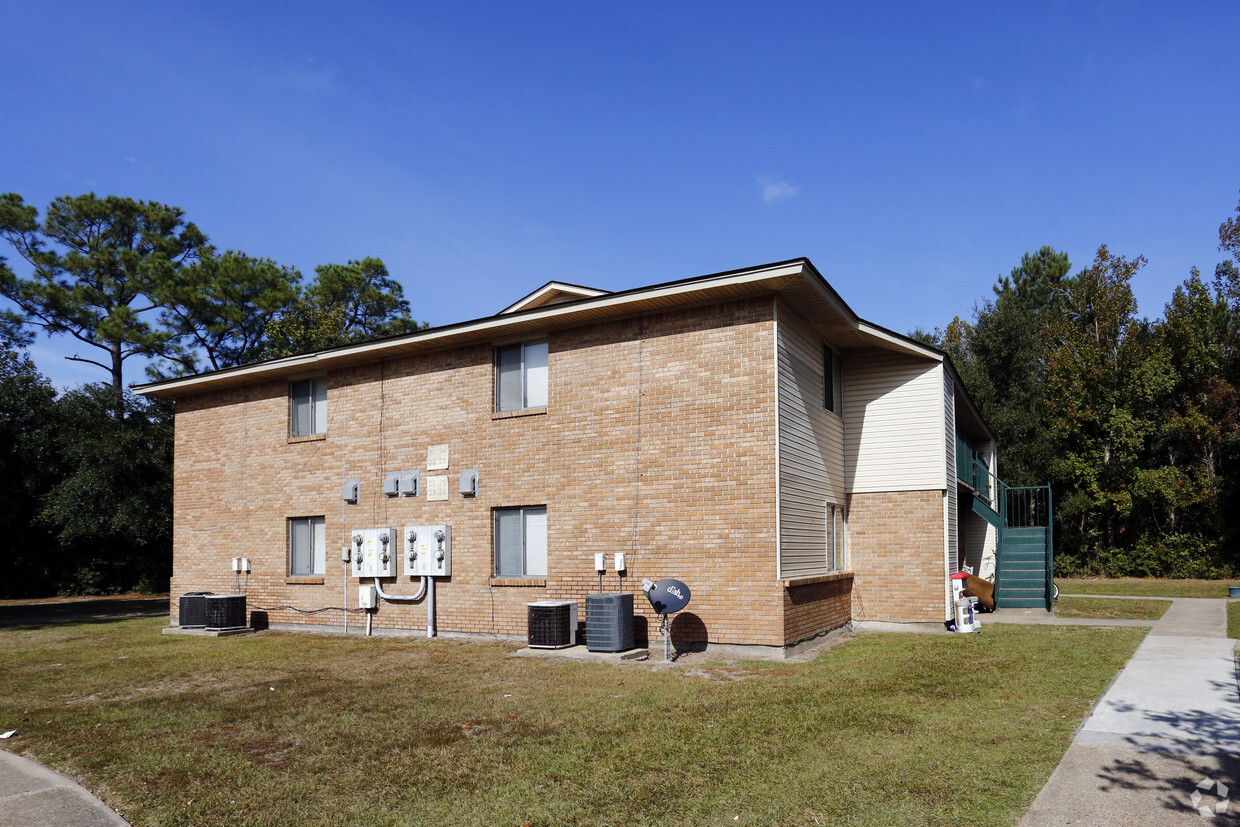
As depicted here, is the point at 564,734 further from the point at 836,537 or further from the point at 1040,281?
the point at 1040,281

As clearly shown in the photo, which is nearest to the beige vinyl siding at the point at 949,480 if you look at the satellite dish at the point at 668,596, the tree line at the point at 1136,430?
the satellite dish at the point at 668,596

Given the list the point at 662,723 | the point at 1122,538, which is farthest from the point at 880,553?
the point at 1122,538

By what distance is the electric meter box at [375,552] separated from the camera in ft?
50.9

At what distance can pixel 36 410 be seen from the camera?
27438 millimetres

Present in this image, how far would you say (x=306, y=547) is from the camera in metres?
17.1

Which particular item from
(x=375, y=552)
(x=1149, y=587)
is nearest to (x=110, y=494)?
(x=375, y=552)

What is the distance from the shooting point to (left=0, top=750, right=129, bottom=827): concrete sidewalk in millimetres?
5445

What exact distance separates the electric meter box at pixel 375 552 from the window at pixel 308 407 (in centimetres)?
270

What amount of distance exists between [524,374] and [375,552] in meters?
4.51

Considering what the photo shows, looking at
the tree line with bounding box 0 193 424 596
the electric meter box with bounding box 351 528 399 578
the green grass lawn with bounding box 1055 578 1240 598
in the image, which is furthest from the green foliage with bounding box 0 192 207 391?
the green grass lawn with bounding box 1055 578 1240 598

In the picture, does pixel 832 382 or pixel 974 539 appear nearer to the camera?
pixel 832 382

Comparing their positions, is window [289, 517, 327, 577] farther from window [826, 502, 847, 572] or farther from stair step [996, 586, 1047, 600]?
stair step [996, 586, 1047, 600]

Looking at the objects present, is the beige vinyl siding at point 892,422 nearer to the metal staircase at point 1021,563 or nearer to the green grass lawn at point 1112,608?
the metal staircase at point 1021,563

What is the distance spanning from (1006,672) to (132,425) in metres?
29.3
